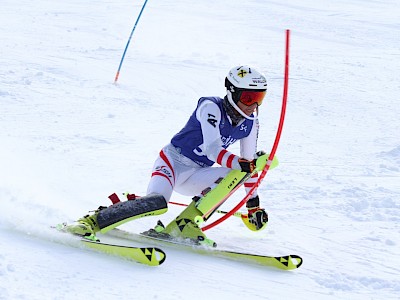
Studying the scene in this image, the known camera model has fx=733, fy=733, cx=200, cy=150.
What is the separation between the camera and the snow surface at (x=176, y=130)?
15.5 feet

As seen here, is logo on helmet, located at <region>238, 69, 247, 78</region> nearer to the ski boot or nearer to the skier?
the skier

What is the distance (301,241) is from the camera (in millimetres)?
5812

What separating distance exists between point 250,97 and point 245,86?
0.09 m

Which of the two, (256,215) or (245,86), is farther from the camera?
(256,215)

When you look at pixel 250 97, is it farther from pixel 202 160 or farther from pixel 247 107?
pixel 202 160

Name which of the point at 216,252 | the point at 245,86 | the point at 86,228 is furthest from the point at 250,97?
the point at 86,228

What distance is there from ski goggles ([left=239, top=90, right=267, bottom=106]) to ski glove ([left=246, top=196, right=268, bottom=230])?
908 millimetres

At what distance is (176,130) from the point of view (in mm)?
9523

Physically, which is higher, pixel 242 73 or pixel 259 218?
pixel 242 73

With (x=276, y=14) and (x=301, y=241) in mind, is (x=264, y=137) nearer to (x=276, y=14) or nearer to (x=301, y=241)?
(x=301, y=241)

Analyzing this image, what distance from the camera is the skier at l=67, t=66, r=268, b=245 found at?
5199 millimetres

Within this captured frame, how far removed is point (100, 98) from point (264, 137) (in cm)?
268

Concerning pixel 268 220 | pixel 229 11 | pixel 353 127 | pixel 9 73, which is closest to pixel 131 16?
pixel 229 11

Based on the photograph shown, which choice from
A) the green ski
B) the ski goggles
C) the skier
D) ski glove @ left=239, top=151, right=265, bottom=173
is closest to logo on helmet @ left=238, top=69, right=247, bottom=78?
the skier
